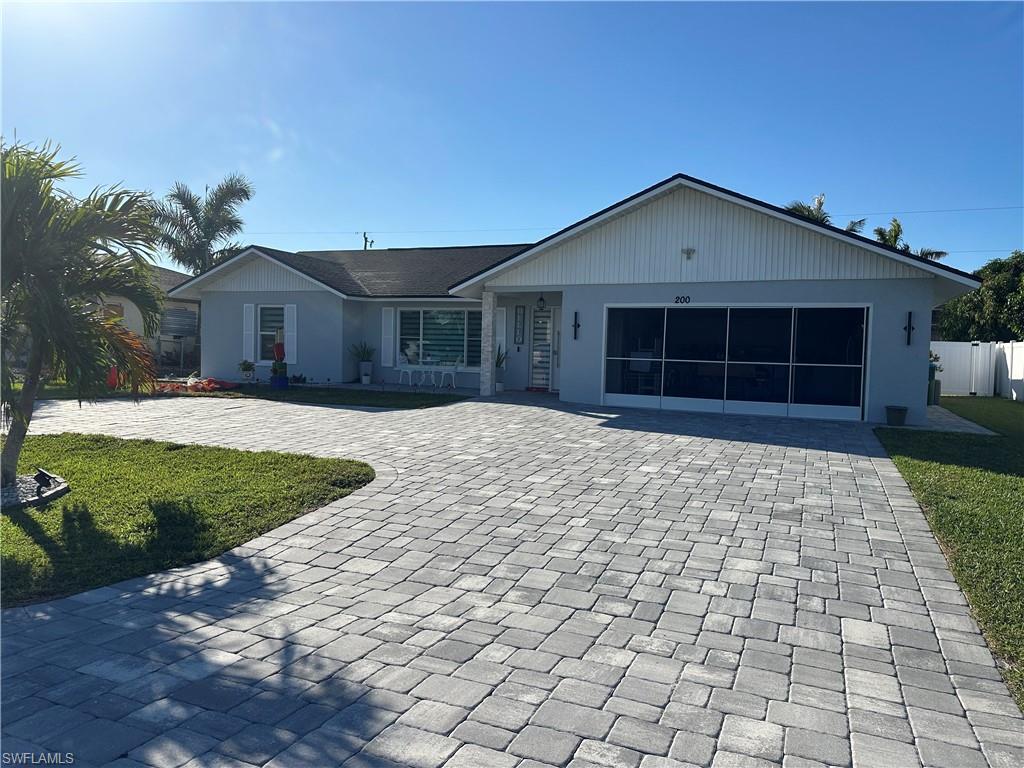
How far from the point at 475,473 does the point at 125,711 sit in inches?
210

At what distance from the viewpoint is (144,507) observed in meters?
6.57

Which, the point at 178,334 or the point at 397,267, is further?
the point at 178,334

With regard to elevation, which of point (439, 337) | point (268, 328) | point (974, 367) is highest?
point (268, 328)

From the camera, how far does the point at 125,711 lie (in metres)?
3.20

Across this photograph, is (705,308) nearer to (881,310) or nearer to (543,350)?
(881,310)

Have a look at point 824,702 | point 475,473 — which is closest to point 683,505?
point 475,473

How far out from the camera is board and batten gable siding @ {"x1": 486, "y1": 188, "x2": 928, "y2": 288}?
1383cm

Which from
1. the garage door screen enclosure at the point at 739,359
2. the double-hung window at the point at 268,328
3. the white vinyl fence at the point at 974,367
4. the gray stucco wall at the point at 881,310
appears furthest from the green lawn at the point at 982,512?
the double-hung window at the point at 268,328

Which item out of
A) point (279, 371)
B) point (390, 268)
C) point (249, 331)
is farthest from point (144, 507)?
point (390, 268)

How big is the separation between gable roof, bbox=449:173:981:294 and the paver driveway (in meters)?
7.14

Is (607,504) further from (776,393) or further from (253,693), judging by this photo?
(776,393)

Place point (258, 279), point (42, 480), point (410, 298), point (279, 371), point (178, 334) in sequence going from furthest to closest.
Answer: point (178, 334)
point (258, 279)
point (410, 298)
point (279, 371)
point (42, 480)

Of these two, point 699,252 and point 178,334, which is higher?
point 699,252

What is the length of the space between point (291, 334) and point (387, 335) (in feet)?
8.85
